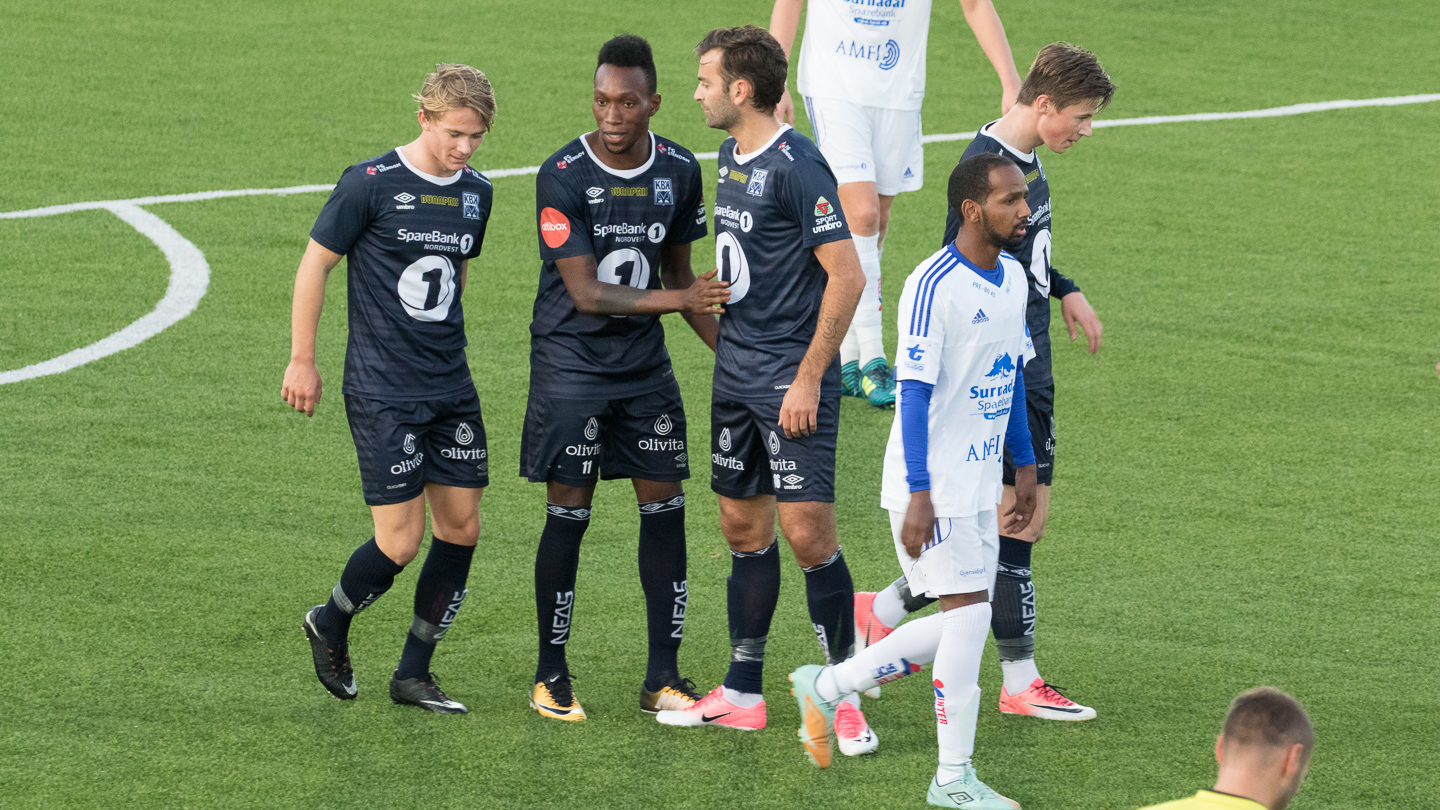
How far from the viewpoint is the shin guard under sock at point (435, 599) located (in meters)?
5.67

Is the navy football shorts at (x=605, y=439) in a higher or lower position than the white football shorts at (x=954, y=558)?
higher

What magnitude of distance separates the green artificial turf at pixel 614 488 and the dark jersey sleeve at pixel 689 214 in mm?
1616

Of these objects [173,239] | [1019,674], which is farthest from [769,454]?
[173,239]

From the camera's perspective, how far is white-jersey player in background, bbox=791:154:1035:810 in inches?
192

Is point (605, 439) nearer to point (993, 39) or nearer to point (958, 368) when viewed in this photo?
point (958, 368)

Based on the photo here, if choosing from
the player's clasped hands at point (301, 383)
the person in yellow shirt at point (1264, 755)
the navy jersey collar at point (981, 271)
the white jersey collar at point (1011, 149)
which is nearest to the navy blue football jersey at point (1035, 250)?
the white jersey collar at point (1011, 149)

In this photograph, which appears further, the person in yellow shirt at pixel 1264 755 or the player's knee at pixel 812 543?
the player's knee at pixel 812 543

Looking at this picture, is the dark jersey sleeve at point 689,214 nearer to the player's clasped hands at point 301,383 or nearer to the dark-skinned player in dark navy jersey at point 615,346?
the dark-skinned player in dark navy jersey at point 615,346

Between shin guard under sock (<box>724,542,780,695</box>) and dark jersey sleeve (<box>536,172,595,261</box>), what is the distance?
116 cm

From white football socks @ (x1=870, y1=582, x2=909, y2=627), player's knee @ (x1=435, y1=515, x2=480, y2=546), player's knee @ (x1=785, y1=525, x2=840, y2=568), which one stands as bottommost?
white football socks @ (x1=870, y1=582, x2=909, y2=627)

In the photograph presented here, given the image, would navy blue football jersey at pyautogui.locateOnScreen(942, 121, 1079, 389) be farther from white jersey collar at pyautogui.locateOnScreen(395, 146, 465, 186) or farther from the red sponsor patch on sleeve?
white jersey collar at pyautogui.locateOnScreen(395, 146, 465, 186)

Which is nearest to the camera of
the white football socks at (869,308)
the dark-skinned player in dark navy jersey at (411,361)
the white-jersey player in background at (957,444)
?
the white-jersey player in background at (957,444)

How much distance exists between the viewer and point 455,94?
5289 millimetres

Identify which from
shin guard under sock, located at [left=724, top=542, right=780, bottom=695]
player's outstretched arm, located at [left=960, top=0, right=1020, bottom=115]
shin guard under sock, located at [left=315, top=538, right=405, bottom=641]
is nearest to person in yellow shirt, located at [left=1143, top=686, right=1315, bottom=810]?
shin guard under sock, located at [left=724, top=542, right=780, bottom=695]
